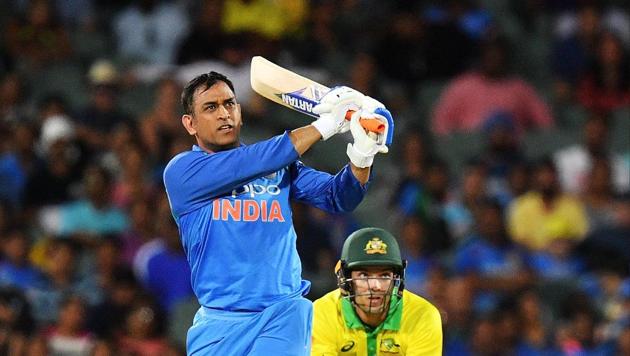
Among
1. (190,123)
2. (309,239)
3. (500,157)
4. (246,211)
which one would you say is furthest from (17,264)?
(246,211)

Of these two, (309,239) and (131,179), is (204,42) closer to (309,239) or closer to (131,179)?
(131,179)

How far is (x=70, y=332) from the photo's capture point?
10.4 meters

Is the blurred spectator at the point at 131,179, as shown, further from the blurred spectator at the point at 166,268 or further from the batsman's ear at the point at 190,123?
the batsman's ear at the point at 190,123

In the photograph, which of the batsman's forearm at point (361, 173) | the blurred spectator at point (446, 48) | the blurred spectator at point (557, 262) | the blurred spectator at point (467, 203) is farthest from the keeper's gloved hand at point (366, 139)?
the blurred spectator at point (446, 48)

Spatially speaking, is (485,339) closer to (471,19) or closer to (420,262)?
(420,262)

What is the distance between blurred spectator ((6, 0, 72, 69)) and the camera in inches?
520

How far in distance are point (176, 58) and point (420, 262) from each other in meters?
3.56

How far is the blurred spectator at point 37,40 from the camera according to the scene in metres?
13.2

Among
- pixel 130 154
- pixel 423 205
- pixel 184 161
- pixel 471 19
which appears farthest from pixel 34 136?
pixel 184 161

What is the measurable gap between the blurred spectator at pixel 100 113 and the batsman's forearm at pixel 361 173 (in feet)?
21.1

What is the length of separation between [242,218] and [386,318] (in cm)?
116

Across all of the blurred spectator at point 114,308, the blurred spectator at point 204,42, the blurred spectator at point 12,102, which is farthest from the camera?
the blurred spectator at point 204,42

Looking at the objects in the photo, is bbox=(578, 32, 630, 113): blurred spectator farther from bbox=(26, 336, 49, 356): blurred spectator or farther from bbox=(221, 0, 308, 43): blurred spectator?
bbox=(26, 336, 49, 356): blurred spectator

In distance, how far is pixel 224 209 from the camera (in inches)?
236
